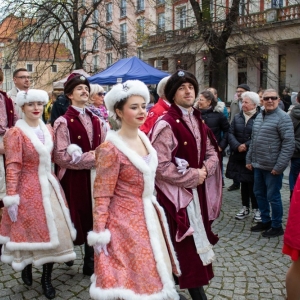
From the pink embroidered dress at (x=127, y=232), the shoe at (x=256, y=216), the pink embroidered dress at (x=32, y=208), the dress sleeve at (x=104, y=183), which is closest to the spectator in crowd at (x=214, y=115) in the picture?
the shoe at (x=256, y=216)

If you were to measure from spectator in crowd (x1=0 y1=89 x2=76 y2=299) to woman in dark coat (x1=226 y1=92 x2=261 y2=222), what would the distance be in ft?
10.1

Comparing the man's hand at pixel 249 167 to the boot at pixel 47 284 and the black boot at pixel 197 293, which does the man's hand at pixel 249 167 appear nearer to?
the black boot at pixel 197 293

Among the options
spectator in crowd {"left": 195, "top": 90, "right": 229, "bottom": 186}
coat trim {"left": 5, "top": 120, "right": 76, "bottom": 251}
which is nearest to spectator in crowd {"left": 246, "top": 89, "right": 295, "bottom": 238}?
spectator in crowd {"left": 195, "top": 90, "right": 229, "bottom": 186}

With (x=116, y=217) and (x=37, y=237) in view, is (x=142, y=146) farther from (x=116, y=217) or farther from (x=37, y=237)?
(x=37, y=237)

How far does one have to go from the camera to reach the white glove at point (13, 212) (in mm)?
3421

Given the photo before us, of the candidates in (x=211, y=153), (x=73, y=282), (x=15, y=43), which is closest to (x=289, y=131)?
(x=211, y=153)

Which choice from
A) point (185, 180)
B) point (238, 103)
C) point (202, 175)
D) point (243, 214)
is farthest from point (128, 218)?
point (238, 103)

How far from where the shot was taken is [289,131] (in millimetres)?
4949

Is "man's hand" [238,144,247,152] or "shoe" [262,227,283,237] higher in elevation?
"man's hand" [238,144,247,152]

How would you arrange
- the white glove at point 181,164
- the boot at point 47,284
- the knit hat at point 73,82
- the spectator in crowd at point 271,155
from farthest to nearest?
the spectator in crowd at point 271,155 → the knit hat at point 73,82 → the boot at point 47,284 → the white glove at point 181,164

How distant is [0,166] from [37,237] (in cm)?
153

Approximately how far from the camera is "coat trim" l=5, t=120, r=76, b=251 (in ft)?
11.4

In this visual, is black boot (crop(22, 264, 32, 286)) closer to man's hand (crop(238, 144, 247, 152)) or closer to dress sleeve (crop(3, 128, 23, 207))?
dress sleeve (crop(3, 128, 23, 207))

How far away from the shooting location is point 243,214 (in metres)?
6.03
